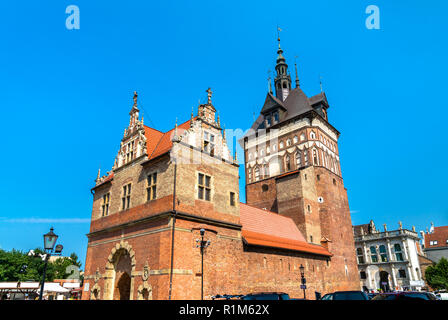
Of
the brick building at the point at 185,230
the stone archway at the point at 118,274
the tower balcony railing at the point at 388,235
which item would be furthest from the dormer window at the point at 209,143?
the tower balcony railing at the point at 388,235

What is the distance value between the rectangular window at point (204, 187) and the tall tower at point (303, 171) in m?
18.4

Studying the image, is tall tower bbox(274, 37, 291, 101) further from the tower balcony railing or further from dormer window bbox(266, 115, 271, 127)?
the tower balcony railing

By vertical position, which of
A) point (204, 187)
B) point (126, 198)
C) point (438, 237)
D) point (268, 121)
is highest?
point (268, 121)

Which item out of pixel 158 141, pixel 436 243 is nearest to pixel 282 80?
pixel 158 141

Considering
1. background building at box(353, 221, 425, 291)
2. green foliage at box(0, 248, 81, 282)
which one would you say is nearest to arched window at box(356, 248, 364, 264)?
background building at box(353, 221, 425, 291)

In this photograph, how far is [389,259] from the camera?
61.4 m

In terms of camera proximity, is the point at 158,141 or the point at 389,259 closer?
the point at 158,141

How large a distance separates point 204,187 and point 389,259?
54.8 m

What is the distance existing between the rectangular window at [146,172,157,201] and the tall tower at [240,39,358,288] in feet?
70.4

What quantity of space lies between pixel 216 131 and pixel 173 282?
11.9 metres

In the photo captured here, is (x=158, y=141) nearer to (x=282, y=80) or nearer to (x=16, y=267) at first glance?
(x=282, y=80)

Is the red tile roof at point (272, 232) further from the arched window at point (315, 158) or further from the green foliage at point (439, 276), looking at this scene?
the green foliage at point (439, 276)

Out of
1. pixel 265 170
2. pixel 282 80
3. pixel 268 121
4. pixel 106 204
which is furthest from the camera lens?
pixel 282 80
